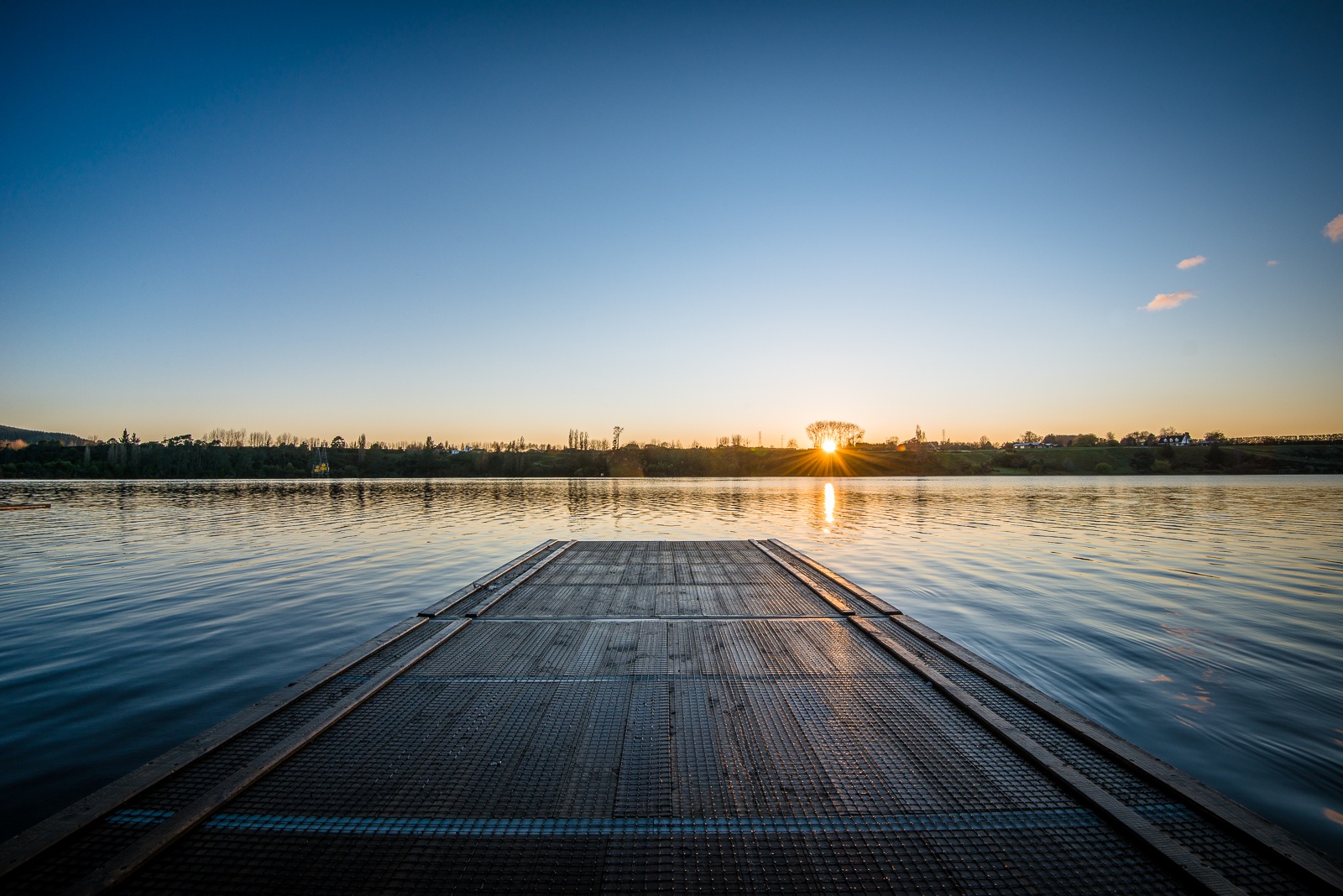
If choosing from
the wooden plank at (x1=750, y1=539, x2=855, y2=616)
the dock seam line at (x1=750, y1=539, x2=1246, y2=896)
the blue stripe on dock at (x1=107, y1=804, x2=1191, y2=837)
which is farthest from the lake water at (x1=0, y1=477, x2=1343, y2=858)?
the blue stripe on dock at (x1=107, y1=804, x2=1191, y2=837)

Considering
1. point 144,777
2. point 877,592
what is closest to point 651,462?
point 877,592

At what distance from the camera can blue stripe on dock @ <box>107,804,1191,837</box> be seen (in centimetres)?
284

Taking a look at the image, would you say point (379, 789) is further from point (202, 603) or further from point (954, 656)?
point (202, 603)

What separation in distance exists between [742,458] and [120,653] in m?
93.5

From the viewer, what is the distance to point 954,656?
5.35m

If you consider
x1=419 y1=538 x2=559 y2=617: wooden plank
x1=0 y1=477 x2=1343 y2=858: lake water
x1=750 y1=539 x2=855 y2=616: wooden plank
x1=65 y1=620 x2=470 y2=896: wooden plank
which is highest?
x1=65 y1=620 x2=470 y2=896: wooden plank

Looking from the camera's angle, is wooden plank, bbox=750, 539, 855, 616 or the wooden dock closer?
the wooden dock

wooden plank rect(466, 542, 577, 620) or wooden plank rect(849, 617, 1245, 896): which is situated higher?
wooden plank rect(849, 617, 1245, 896)

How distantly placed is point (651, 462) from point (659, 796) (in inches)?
3715

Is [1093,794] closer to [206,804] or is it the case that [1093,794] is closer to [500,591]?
[206,804]

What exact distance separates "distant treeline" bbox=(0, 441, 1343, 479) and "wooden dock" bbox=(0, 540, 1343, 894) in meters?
83.9

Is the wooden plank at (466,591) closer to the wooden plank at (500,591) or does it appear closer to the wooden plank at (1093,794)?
the wooden plank at (500,591)

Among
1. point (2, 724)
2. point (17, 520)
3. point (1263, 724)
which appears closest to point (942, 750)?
point (1263, 724)

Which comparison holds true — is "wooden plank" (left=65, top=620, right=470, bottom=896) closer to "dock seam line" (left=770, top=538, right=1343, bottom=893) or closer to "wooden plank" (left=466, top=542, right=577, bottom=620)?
"wooden plank" (left=466, top=542, right=577, bottom=620)
